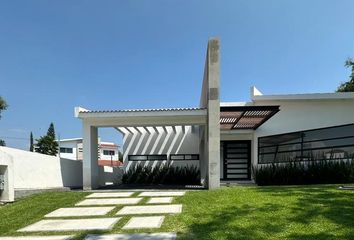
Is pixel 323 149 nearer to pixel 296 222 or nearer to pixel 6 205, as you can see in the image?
pixel 296 222

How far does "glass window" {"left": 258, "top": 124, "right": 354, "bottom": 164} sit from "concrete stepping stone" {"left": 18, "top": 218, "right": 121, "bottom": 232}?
942cm

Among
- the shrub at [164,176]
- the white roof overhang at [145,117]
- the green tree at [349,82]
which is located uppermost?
the green tree at [349,82]

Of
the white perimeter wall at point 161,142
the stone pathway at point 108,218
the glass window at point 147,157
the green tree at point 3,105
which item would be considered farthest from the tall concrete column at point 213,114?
the green tree at point 3,105

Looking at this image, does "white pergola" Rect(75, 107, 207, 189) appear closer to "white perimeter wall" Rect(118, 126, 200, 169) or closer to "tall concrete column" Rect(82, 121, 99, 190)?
"tall concrete column" Rect(82, 121, 99, 190)

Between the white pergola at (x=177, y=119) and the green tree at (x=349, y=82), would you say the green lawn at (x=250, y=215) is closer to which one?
the white pergola at (x=177, y=119)

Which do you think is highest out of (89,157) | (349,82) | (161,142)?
(349,82)

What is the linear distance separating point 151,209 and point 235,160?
11.8 m

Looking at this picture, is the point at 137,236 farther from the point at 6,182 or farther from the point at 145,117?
the point at 145,117

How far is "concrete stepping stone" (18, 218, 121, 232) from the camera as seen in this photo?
593 cm

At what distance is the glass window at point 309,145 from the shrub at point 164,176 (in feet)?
10.8

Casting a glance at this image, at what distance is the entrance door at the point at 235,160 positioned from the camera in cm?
1856

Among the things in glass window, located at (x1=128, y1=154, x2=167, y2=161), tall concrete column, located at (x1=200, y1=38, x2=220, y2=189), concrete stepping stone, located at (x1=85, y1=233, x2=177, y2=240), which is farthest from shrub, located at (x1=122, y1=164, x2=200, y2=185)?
concrete stepping stone, located at (x1=85, y1=233, x2=177, y2=240)

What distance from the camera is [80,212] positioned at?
24.5 feet

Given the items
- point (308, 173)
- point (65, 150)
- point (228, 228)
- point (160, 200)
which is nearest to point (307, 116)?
point (308, 173)
